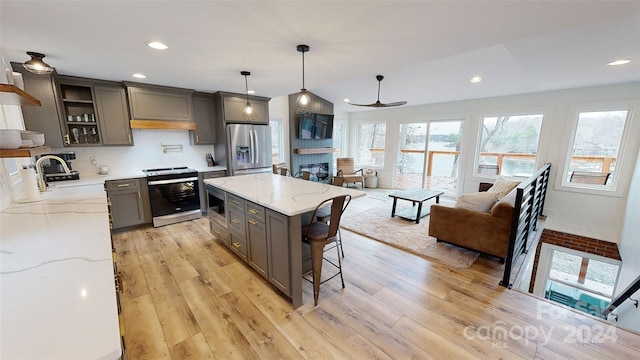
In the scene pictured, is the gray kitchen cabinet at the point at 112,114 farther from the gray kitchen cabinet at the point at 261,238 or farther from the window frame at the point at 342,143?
the window frame at the point at 342,143

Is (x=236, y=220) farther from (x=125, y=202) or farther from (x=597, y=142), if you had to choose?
(x=597, y=142)

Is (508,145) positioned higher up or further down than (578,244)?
higher up

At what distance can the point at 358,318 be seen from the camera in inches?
78.8

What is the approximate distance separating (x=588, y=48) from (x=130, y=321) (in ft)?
16.3

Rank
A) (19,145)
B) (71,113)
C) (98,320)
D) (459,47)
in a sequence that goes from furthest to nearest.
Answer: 1. (71,113)
2. (459,47)
3. (19,145)
4. (98,320)

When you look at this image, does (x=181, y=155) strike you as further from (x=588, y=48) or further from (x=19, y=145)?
(x=588, y=48)

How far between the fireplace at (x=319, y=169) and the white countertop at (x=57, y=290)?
5.00 meters

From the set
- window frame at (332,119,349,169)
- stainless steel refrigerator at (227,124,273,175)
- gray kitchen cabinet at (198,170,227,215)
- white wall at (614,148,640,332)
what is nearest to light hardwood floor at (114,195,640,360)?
white wall at (614,148,640,332)

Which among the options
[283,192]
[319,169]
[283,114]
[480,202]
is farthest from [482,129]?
[283,192]

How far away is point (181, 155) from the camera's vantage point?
14.6 feet

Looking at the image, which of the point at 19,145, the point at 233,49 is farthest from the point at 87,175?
the point at 233,49

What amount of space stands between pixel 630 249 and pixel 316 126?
18.9 feet

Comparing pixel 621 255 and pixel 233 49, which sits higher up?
pixel 233 49

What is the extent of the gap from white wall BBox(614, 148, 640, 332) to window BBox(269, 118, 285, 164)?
5897mm
